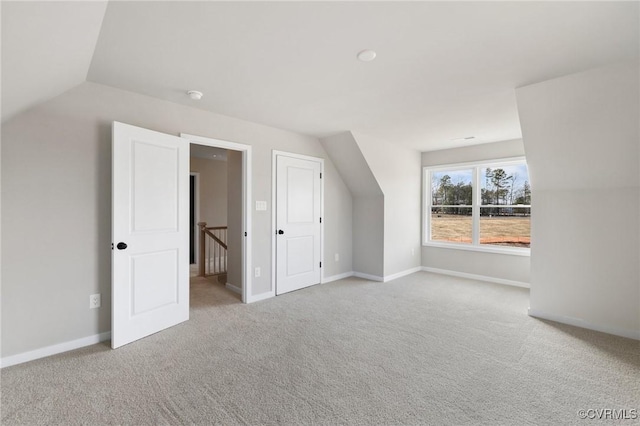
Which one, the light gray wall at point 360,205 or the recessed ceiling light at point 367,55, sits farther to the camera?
the light gray wall at point 360,205

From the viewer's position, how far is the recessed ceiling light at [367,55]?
207cm

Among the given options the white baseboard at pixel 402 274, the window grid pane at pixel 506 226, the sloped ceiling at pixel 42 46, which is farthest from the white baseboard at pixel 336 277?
the sloped ceiling at pixel 42 46

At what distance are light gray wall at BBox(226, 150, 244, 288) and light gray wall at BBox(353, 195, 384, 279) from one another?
82.8 inches

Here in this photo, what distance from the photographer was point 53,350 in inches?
94.7

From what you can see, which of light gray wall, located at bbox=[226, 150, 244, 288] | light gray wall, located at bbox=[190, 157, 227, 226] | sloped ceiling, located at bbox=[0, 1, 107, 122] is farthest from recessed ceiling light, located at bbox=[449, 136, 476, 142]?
light gray wall, located at bbox=[190, 157, 227, 226]

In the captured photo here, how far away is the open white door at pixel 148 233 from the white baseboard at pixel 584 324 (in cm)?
393

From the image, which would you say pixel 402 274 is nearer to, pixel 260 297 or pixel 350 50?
pixel 260 297

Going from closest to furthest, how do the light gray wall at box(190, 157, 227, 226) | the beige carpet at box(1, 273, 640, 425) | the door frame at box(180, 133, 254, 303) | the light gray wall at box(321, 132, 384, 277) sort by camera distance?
the beige carpet at box(1, 273, 640, 425) → the door frame at box(180, 133, 254, 303) → the light gray wall at box(321, 132, 384, 277) → the light gray wall at box(190, 157, 227, 226)

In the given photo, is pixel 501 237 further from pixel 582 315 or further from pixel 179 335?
pixel 179 335

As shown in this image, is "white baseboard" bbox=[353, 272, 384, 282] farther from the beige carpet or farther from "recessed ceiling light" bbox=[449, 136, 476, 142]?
"recessed ceiling light" bbox=[449, 136, 476, 142]

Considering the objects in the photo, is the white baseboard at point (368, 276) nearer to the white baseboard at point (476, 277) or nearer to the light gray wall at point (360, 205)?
the light gray wall at point (360, 205)

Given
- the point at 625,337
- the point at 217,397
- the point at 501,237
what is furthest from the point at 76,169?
the point at 501,237

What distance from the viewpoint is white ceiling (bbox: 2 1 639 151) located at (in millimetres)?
1641

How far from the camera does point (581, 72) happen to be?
7.70 ft
